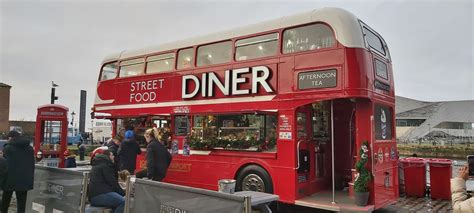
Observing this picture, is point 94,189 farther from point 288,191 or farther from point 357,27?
point 357,27

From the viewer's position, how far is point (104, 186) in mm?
5234

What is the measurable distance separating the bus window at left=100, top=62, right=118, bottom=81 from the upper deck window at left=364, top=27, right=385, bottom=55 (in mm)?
7577

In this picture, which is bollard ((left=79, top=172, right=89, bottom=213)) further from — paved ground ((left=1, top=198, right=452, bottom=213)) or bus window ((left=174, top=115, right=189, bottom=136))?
bus window ((left=174, top=115, right=189, bottom=136))

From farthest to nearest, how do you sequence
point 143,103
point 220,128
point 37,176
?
1. point 143,103
2. point 220,128
3. point 37,176

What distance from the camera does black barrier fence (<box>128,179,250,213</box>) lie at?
331 centimetres

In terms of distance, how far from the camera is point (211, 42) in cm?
877

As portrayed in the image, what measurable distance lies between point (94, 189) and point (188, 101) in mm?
4086

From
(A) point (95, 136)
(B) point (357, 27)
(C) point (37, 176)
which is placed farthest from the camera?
(A) point (95, 136)

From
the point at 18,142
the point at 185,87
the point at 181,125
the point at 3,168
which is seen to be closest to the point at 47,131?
the point at 181,125

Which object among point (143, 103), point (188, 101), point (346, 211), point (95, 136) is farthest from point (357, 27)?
point (95, 136)

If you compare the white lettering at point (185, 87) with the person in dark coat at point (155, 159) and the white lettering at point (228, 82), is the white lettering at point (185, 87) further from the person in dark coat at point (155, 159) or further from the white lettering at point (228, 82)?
the person in dark coat at point (155, 159)

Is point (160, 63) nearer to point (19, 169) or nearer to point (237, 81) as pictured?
point (237, 81)

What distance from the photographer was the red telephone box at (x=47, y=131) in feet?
44.7

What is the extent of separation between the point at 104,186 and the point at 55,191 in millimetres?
968
